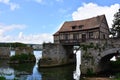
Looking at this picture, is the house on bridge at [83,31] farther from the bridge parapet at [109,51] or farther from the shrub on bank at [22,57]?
the shrub on bank at [22,57]

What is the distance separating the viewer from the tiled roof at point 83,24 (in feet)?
136

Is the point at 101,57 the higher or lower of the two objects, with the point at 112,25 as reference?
lower

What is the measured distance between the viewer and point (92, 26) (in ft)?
135

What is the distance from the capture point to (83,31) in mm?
42781

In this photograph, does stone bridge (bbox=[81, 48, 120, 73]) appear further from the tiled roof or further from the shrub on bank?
the shrub on bank

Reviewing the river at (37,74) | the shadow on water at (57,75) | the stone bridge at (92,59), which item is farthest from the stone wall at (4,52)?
the stone bridge at (92,59)

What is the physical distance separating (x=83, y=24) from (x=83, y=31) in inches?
81.5

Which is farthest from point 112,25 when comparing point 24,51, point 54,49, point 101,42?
point 24,51

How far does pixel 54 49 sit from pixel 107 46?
45.2ft

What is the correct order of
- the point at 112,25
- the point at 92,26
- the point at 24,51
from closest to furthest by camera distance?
the point at 92,26 → the point at 112,25 → the point at 24,51

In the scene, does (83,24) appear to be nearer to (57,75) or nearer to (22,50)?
(57,75)

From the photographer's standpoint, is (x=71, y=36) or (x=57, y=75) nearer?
(x=57, y=75)

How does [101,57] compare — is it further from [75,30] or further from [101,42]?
[75,30]

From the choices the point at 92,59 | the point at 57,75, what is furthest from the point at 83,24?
the point at 57,75
